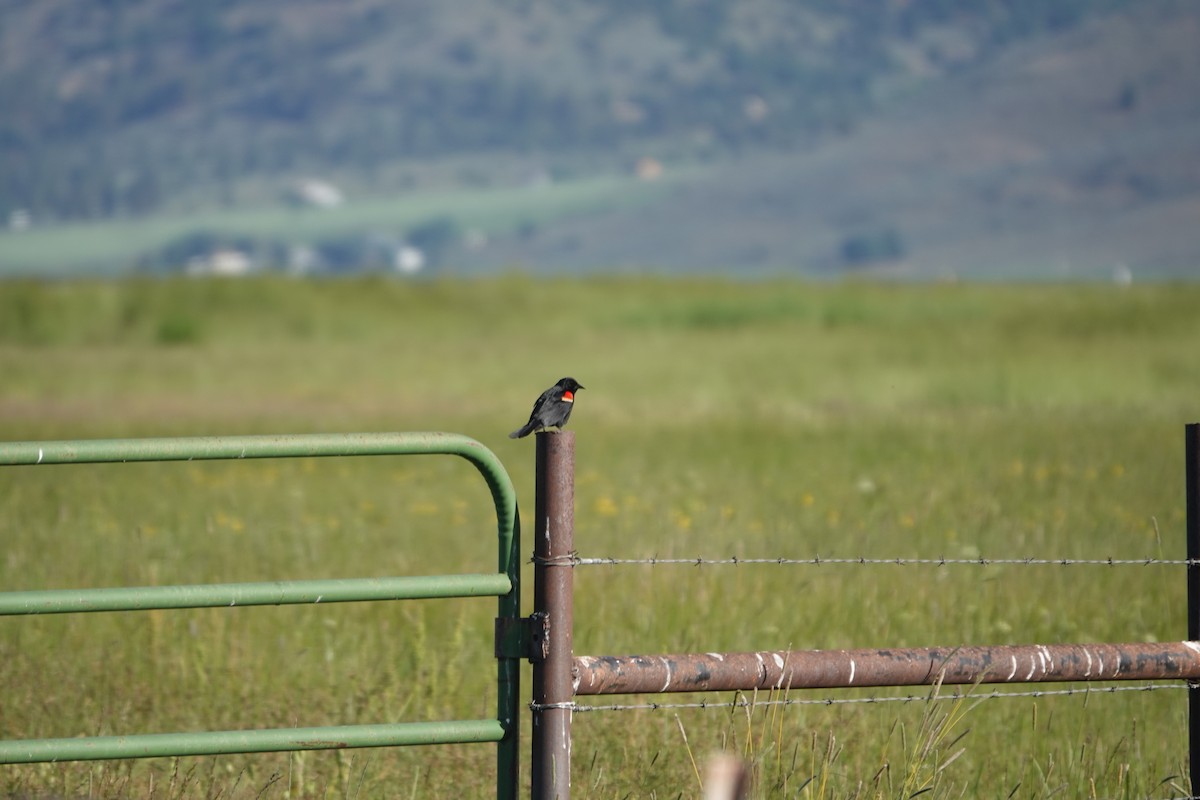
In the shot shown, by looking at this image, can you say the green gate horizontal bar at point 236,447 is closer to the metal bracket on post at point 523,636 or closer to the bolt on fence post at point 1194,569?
the metal bracket on post at point 523,636

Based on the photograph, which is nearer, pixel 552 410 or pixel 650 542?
pixel 552 410

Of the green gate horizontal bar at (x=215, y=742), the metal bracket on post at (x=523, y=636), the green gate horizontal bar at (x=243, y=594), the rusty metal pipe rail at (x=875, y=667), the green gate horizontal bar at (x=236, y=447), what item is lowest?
the green gate horizontal bar at (x=215, y=742)

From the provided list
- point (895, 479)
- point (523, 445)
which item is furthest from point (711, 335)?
point (895, 479)

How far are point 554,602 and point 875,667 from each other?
2.91 ft

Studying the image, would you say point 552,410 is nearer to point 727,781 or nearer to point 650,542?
point 727,781

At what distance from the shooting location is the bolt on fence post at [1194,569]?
4.20 metres

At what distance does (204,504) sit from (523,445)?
5250 millimetres

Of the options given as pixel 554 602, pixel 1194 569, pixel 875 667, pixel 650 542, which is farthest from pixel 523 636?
pixel 650 542

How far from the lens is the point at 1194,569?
422cm

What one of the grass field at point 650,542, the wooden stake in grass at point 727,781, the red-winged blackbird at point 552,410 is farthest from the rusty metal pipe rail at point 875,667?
the wooden stake in grass at point 727,781

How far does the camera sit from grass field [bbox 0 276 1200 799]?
508cm

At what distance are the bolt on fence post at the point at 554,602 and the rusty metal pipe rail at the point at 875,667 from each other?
0.08 meters

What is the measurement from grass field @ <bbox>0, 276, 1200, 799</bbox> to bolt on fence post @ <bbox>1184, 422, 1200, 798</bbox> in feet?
0.63

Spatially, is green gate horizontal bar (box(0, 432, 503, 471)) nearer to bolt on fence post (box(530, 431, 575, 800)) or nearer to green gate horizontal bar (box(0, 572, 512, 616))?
bolt on fence post (box(530, 431, 575, 800))
